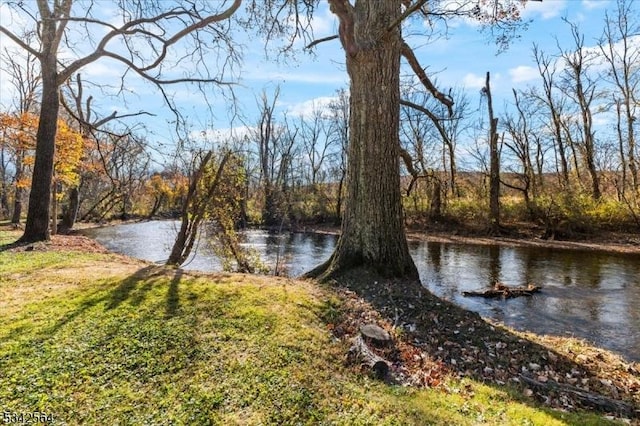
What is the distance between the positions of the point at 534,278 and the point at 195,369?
409 inches

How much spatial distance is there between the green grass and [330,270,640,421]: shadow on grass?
36 centimetres

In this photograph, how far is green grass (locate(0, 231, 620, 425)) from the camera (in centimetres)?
262

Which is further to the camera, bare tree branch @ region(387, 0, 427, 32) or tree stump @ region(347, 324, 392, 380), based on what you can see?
bare tree branch @ region(387, 0, 427, 32)

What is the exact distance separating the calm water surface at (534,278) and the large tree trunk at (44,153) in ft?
11.1

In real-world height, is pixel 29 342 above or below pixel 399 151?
below

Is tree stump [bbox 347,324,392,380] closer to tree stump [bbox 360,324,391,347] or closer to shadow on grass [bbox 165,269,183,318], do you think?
tree stump [bbox 360,324,391,347]

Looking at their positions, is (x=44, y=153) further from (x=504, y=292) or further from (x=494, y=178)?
(x=494, y=178)

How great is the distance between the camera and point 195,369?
9.99 ft

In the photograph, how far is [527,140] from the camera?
23969 mm

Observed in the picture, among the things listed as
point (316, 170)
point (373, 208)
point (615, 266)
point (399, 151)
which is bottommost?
point (615, 266)

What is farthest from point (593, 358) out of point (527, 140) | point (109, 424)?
point (527, 140)

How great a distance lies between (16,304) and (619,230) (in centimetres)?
2308

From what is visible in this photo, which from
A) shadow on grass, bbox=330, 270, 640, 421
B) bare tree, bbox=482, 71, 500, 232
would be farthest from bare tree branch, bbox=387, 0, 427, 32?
bare tree, bbox=482, 71, 500, 232

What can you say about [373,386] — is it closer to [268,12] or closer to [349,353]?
[349,353]
